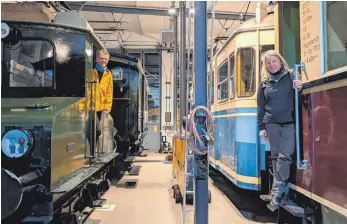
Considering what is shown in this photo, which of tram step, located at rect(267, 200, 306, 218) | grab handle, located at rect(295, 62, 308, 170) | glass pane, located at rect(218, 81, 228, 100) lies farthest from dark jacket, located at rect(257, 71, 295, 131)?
glass pane, located at rect(218, 81, 228, 100)

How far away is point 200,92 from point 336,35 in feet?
3.87

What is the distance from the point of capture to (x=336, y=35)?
242 centimetres

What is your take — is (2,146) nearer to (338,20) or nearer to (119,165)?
(338,20)

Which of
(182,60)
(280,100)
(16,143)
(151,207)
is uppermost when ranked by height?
(182,60)

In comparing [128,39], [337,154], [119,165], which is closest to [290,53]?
[337,154]

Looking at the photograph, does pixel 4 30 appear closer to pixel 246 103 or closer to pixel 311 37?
pixel 311 37

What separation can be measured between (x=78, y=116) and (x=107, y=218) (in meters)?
1.60

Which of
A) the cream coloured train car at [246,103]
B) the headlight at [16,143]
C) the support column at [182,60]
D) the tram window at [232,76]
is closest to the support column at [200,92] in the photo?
the headlight at [16,143]

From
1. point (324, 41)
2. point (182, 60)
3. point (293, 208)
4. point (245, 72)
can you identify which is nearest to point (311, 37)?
point (324, 41)

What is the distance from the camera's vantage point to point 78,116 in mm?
3846

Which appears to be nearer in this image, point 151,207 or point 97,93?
point 97,93

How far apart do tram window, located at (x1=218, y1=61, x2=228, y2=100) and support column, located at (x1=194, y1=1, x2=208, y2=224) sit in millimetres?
2775

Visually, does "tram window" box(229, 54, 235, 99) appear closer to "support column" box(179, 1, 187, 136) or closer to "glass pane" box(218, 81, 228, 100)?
"glass pane" box(218, 81, 228, 100)

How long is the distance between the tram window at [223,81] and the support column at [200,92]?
9.10 feet
